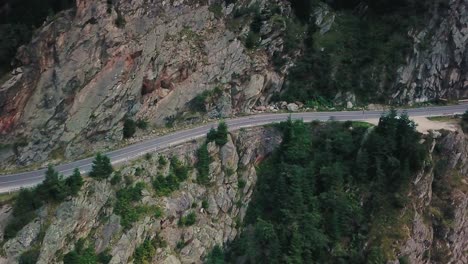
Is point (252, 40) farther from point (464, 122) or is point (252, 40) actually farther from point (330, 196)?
point (464, 122)

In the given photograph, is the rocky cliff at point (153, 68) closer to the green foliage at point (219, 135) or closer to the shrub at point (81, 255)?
the green foliage at point (219, 135)

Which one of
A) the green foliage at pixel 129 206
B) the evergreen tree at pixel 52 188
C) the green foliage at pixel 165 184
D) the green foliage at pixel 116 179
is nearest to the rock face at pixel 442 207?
the green foliage at pixel 165 184

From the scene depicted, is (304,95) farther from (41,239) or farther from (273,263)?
(41,239)

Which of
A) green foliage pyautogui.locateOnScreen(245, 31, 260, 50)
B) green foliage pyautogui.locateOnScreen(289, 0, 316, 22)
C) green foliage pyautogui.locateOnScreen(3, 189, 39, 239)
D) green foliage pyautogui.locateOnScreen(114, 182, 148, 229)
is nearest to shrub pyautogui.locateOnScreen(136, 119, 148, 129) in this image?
green foliage pyautogui.locateOnScreen(114, 182, 148, 229)

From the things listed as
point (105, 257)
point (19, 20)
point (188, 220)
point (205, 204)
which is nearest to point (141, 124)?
point (205, 204)

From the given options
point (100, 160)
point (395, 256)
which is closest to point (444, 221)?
point (395, 256)

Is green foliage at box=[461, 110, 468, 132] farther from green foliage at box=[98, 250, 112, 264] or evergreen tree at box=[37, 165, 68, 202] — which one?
evergreen tree at box=[37, 165, 68, 202]
